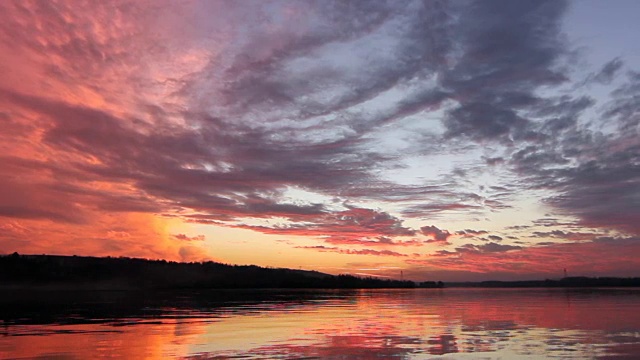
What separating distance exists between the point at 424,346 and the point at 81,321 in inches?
1189

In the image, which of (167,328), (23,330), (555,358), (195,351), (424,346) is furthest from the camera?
(167,328)

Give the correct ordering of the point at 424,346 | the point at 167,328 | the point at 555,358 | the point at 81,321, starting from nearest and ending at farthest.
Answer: the point at 555,358 → the point at 424,346 → the point at 167,328 → the point at 81,321

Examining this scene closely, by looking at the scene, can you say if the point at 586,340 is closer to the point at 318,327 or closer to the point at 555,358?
the point at 555,358

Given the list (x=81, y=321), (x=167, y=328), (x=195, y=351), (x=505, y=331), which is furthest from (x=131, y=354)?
(x=505, y=331)

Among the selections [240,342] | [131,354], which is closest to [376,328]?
[240,342]

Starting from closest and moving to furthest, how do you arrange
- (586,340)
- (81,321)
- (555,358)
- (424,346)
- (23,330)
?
(555,358)
(424,346)
(586,340)
(23,330)
(81,321)

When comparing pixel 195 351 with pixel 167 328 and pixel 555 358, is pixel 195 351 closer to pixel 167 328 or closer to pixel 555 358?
pixel 167 328

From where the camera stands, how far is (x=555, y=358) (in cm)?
2684

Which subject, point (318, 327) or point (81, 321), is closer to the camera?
point (318, 327)

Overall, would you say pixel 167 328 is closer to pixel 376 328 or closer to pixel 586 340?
pixel 376 328

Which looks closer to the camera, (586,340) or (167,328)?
(586,340)

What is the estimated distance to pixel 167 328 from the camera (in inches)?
1618

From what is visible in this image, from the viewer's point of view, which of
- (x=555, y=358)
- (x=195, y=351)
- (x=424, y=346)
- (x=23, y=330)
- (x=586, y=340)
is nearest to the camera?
(x=555, y=358)

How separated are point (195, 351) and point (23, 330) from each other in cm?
1692
